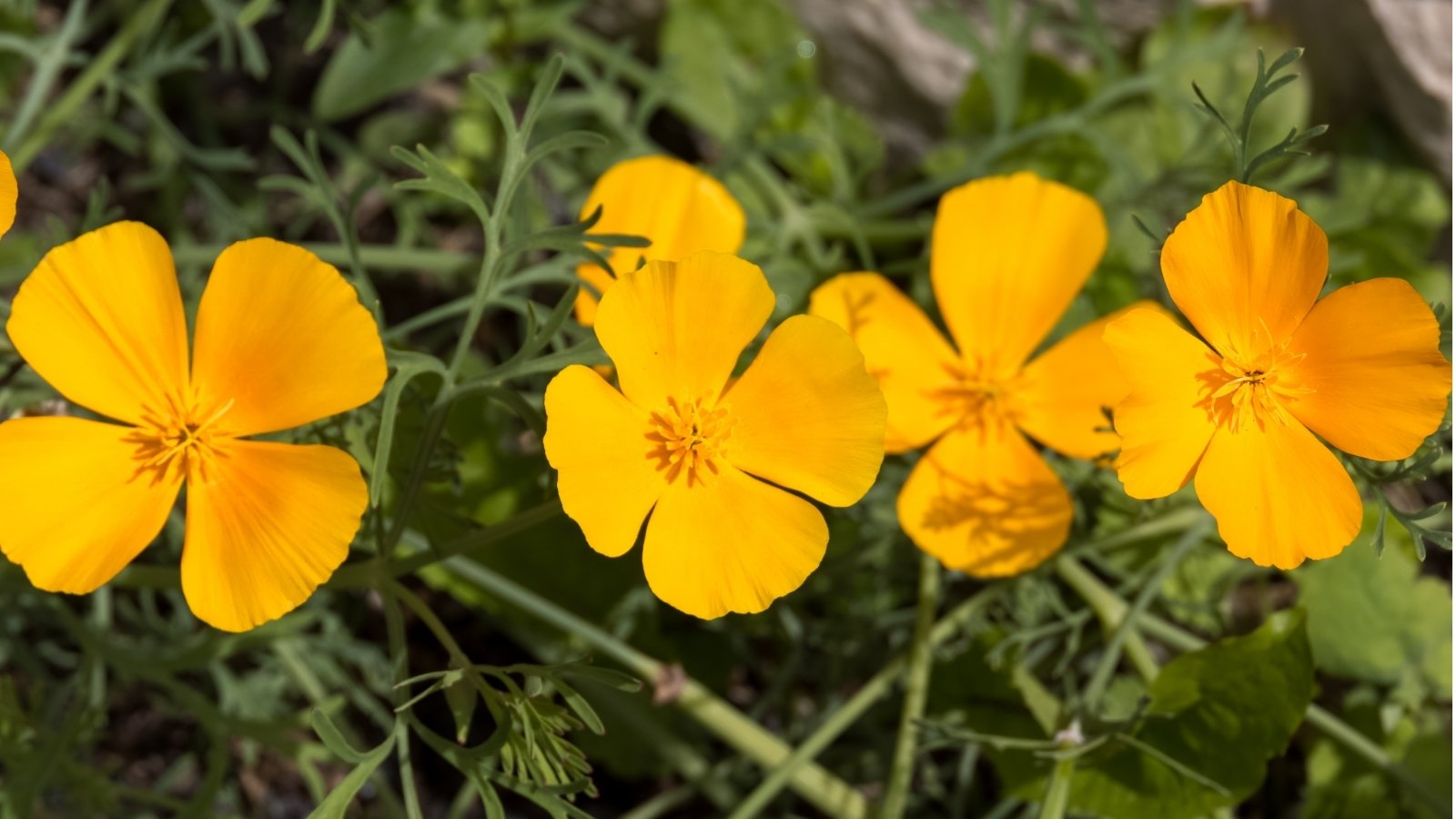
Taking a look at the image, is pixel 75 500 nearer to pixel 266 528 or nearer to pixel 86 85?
pixel 266 528

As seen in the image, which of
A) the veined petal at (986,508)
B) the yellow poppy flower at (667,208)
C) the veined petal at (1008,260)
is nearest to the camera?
the veined petal at (986,508)

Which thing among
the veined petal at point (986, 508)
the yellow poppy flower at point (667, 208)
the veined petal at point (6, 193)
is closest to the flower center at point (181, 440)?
the veined petal at point (6, 193)

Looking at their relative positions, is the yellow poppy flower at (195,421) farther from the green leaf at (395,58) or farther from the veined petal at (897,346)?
the green leaf at (395,58)

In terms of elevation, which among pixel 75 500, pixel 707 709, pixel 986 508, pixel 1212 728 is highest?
pixel 75 500

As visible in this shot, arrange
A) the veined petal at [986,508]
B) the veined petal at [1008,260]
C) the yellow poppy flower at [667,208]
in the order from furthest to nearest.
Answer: the yellow poppy flower at [667,208], the veined petal at [1008,260], the veined petal at [986,508]

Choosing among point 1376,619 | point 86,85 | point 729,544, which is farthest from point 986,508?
point 86,85

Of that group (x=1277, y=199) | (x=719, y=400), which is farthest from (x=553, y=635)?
(x=1277, y=199)

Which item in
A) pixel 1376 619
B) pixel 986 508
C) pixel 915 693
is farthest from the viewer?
pixel 1376 619
